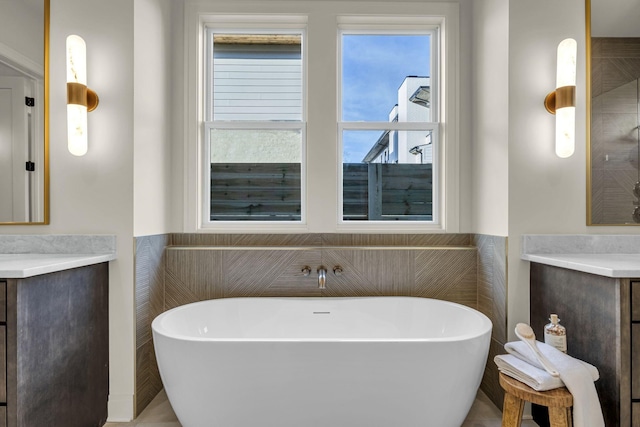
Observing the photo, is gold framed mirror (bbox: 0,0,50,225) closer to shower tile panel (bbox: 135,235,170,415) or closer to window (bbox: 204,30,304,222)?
shower tile panel (bbox: 135,235,170,415)

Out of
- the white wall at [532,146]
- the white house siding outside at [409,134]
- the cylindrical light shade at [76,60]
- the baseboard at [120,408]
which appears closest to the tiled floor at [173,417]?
the baseboard at [120,408]

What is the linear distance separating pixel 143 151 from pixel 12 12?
0.93 meters

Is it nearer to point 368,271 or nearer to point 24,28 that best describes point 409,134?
point 368,271

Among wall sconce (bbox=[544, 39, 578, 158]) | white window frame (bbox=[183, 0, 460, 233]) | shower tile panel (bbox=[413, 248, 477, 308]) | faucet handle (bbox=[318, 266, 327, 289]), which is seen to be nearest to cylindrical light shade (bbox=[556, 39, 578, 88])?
wall sconce (bbox=[544, 39, 578, 158])

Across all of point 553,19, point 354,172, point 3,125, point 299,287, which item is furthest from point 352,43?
point 3,125

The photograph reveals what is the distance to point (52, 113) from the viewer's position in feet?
5.99

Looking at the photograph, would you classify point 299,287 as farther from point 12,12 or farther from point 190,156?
point 12,12

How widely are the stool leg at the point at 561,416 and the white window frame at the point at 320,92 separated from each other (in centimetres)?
117

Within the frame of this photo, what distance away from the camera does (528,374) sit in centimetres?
138

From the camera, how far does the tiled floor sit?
177 centimetres

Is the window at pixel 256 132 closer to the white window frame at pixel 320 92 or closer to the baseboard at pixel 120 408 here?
the white window frame at pixel 320 92

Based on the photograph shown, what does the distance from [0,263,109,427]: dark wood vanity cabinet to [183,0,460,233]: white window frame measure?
0.78 m

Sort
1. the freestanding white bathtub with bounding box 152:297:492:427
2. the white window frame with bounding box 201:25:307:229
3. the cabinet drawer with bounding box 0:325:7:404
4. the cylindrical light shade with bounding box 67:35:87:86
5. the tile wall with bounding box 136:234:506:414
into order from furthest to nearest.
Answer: the white window frame with bounding box 201:25:307:229, the tile wall with bounding box 136:234:506:414, the cylindrical light shade with bounding box 67:35:87:86, the freestanding white bathtub with bounding box 152:297:492:427, the cabinet drawer with bounding box 0:325:7:404

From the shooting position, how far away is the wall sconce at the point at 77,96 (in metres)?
1.71
